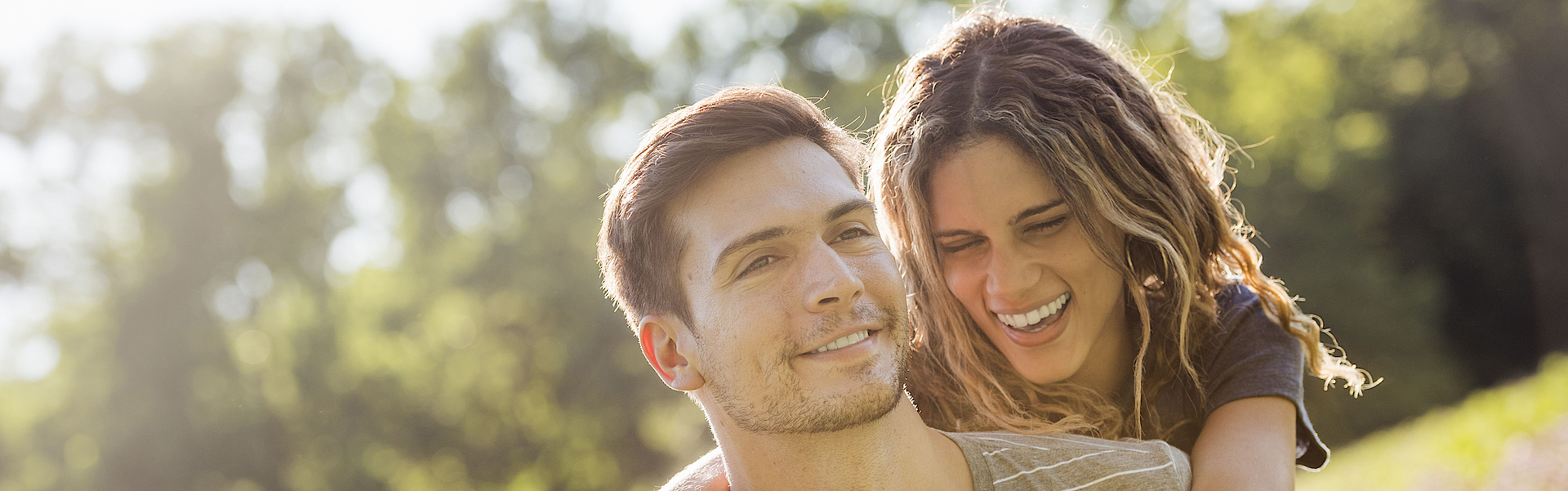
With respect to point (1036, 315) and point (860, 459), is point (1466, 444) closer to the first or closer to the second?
point (1036, 315)

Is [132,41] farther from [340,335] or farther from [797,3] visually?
[797,3]

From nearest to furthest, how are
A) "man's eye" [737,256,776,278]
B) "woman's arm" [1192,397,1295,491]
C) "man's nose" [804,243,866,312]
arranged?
"man's nose" [804,243,866,312] → "man's eye" [737,256,776,278] → "woman's arm" [1192,397,1295,491]

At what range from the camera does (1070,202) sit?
12.1 feet

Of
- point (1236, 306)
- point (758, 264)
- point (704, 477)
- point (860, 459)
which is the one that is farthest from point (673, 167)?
point (1236, 306)

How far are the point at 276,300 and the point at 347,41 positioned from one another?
20.0 ft

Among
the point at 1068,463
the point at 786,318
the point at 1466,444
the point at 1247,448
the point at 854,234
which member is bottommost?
the point at 1466,444

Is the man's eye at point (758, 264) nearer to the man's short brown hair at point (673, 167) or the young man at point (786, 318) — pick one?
the young man at point (786, 318)

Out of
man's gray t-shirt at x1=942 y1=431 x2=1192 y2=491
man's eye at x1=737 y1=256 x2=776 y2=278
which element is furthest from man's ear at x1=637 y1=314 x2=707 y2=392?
man's gray t-shirt at x1=942 y1=431 x2=1192 y2=491

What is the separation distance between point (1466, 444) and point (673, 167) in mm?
8941

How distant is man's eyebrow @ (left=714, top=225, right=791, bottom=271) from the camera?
2.92 metres

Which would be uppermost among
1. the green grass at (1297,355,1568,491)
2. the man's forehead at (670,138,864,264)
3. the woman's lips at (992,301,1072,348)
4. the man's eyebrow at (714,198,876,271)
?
the man's forehead at (670,138,864,264)

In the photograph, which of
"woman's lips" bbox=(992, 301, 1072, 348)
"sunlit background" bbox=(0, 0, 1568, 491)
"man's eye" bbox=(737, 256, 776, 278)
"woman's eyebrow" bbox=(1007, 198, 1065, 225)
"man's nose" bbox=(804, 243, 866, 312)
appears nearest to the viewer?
"man's nose" bbox=(804, 243, 866, 312)

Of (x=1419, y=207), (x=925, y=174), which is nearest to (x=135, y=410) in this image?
(x=925, y=174)

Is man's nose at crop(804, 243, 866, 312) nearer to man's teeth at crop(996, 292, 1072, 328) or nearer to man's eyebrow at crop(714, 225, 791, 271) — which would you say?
man's eyebrow at crop(714, 225, 791, 271)
